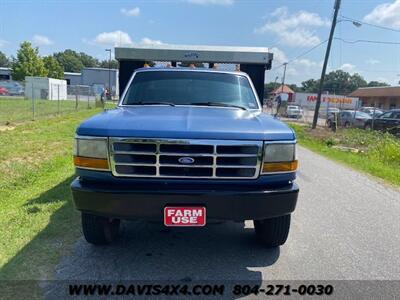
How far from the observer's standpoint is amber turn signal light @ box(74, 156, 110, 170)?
11.3 feet

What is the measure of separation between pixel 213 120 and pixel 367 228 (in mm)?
2941

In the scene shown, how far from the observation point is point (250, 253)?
427 cm

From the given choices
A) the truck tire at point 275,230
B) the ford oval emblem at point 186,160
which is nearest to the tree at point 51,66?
the truck tire at point 275,230

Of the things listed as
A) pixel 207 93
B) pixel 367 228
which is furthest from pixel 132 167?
pixel 367 228

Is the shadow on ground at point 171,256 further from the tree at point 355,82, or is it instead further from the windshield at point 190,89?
the tree at point 355,82

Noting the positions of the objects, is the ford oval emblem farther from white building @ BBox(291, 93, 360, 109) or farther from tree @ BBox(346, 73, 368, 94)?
tree @ BBox(346, 73, 368, 94)

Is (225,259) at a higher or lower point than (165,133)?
lower

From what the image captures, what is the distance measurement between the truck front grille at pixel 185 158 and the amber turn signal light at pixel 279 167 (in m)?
0.09

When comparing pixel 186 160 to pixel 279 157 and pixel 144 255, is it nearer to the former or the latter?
pixel 279 157

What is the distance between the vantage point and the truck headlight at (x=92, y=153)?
3.44 meters

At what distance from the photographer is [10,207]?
5520 mm

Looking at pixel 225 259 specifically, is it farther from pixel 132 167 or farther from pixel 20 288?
pixel 20 288

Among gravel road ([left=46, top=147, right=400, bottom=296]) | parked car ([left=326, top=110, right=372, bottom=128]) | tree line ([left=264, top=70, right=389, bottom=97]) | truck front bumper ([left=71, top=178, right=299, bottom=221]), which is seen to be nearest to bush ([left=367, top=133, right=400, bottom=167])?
gravel road ([left=46, top=147, right=400, bottom=296])

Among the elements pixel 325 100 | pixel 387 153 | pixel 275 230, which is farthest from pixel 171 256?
pixel 325 100
